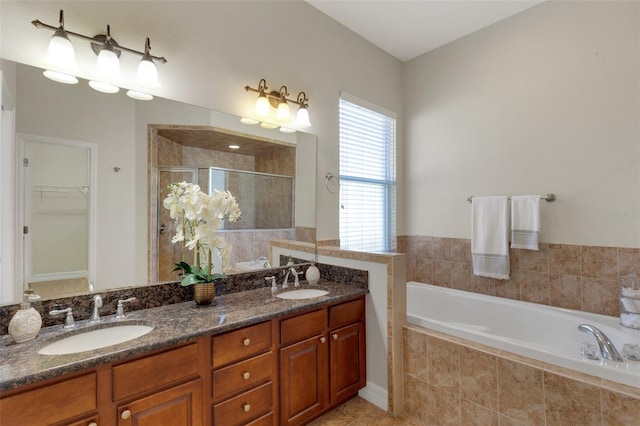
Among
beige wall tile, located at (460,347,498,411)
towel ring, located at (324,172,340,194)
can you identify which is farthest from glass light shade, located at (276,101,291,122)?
beige wall tile, located at (460,347,498,411)

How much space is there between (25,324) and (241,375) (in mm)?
920

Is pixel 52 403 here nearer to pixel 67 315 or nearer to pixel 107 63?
pixel 67 315

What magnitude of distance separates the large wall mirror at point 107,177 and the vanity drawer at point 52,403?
563 millimetres

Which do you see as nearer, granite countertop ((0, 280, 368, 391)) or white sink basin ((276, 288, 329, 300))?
granite countertop ((0, 280, 368, 391))

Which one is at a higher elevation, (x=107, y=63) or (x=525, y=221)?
(x=107, y=63)

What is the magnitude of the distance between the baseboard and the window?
4.01ft

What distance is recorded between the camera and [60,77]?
1461mm

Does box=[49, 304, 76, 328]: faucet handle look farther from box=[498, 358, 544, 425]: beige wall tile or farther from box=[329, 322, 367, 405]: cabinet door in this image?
box=[498, 358, 544, 425]: beige wall tile

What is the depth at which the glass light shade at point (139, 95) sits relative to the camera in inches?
64.9

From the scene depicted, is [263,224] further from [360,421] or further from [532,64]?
[532,64]

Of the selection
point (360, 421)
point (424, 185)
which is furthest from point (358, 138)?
point (360, 421)

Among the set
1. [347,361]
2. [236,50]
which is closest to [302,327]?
[347,361]

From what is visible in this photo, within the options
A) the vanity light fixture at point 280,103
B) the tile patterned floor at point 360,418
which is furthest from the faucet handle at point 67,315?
the vanity light fixture at point 280,103

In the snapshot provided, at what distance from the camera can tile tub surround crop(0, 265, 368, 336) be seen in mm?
1353
